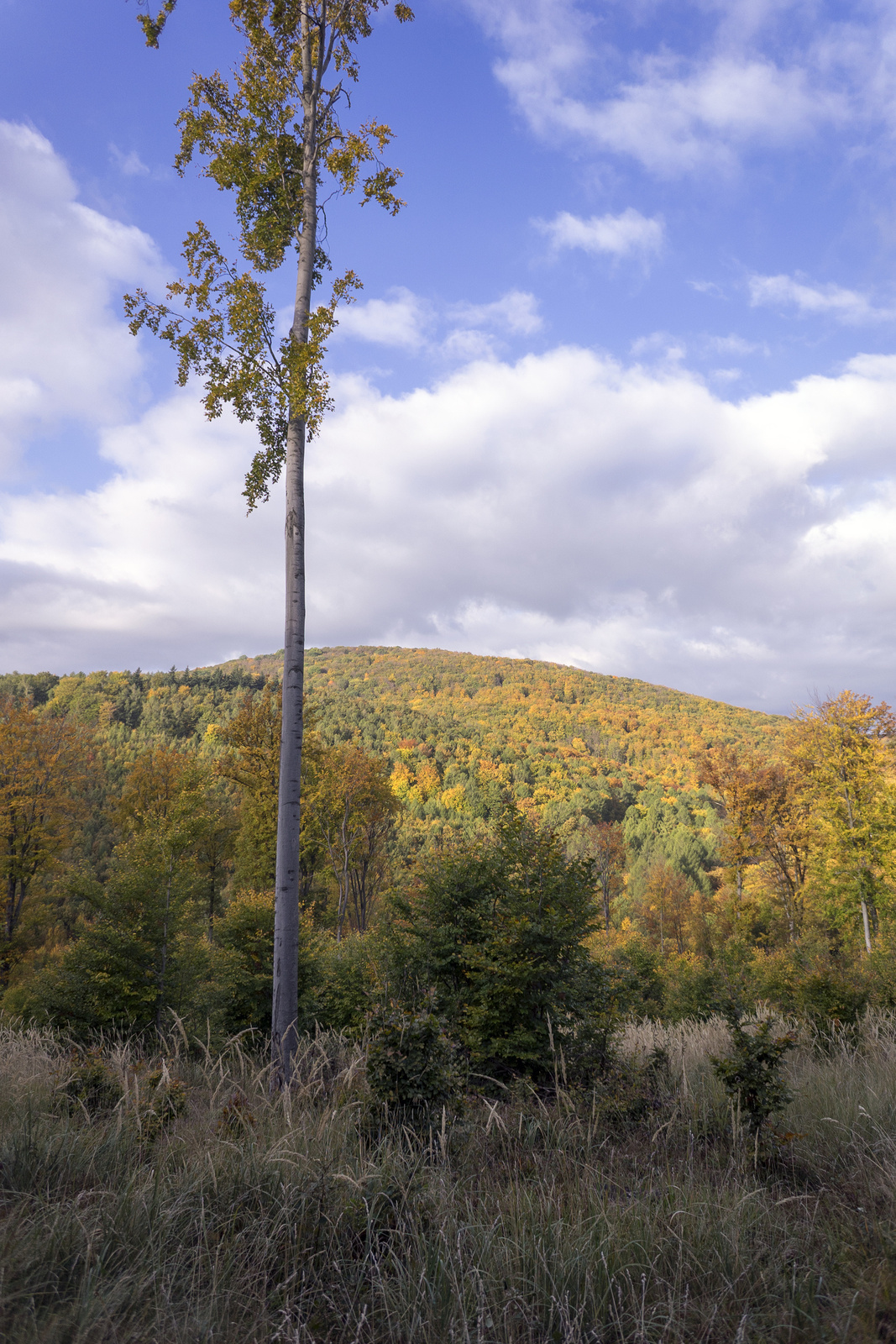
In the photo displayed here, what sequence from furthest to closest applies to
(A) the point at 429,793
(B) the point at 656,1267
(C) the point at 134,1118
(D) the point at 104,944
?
(A) the point at 429,793
(D) the point at 104,944
(C) the point at 134,1118
(B) the point at 656,1267

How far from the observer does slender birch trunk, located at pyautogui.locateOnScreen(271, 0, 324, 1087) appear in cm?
625

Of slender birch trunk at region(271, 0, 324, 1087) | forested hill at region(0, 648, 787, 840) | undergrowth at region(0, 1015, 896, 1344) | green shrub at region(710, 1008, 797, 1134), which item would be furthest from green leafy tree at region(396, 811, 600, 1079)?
forested hill at region(0, 648, 787, 840)

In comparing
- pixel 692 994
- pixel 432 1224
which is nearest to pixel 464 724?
pixel 692 994

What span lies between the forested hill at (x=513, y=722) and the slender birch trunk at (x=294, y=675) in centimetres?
5548

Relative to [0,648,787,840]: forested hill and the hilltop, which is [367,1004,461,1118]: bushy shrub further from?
the hilltop

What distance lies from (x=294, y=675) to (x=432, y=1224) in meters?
5.22

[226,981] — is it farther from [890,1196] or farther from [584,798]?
[584,798]

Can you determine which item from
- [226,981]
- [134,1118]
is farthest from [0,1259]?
[226,981]

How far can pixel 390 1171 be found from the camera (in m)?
3.16

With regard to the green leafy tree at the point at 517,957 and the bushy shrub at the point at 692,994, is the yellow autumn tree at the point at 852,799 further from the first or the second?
the green leafy tree at the point at 517,957

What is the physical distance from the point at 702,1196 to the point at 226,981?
715 cm

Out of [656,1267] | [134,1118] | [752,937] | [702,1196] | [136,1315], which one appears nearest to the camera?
[136,1315]

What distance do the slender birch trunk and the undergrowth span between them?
6.52ft

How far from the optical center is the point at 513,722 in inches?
3981
